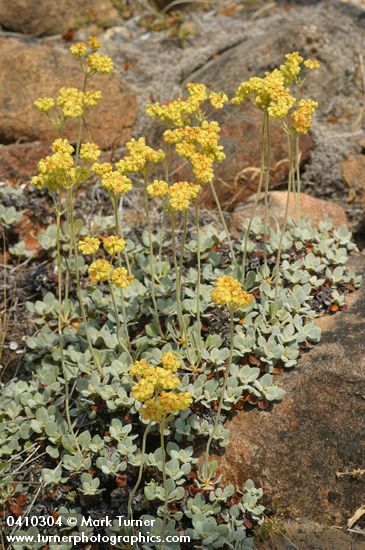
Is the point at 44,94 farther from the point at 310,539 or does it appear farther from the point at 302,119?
the point at 310,539

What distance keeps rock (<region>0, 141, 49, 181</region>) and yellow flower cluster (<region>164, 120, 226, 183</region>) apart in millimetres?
2558

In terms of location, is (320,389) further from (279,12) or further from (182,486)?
(279,12)

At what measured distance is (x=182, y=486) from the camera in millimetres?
3773

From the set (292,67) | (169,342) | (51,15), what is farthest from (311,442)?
(51,15)

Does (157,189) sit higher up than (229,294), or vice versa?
(157,189)

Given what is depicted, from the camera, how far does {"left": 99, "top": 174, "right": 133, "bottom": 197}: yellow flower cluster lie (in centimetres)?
353

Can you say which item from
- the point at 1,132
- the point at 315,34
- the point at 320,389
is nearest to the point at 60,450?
the point at 320,389

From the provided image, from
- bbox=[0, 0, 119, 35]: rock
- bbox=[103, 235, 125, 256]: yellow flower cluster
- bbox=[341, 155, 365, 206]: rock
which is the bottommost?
bbox=[341, 155, 365, 206]: rock

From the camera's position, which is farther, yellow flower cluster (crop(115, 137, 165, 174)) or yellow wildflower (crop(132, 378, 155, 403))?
yellow flower cluster (crop(115, 137, 165, 174))

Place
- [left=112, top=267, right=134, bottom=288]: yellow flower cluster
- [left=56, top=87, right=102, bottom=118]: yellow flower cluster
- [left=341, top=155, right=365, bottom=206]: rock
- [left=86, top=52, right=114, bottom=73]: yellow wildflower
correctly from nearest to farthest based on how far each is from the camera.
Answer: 1. [left=112, top=267, right=134, bottom=288]: yellow flower cluster
2. [left=56, top=87, right=102, bottom=118]: yellow flower cluster
3. [left=86, top=52, right=114, bottom=73]: yellow wildflower
4. [left=341, top=155, right=365, bottom=206]: rock

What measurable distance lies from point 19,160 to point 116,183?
2825mm

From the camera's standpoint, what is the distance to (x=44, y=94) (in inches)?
256

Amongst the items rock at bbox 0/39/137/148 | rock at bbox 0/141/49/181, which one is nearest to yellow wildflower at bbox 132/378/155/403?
rock at bbox 0/141/49/181

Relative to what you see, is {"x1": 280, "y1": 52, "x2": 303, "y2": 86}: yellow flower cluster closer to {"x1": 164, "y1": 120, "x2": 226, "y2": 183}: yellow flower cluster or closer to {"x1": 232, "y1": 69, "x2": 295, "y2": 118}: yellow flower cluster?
{"x1": 232, "y1": 69, "x2": 295, "y2": 118}: yellow flower cluster
